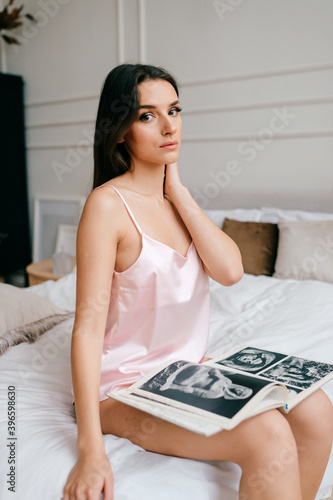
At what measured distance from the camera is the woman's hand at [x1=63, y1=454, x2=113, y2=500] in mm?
777

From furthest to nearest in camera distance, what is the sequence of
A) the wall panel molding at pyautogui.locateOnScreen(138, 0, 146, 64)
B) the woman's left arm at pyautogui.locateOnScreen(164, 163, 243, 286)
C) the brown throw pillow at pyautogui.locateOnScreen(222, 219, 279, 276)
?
the wall panel molding at pyautogui.locateOnScreen(138, 0, 146, 64), the brown throw pillow at pyautogui.locateOnScreen(222, 219, 279, 276), the woman's left arm at pyautogui.locateOnScreen(164, 163, 243, 286)

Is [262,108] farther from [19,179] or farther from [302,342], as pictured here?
[19,179]

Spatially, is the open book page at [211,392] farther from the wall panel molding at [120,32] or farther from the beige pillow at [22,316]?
the wall panel molding at [120,32]

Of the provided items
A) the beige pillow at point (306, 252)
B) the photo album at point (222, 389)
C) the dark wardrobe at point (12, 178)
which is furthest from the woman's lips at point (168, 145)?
the dark wardrobe at point (12, 178)

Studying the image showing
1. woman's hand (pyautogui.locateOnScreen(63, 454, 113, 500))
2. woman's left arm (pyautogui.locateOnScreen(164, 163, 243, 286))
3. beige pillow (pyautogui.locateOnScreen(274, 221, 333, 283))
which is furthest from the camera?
beige pillow (pyautogui.locateOnScreen(274, 221, 333, 283))

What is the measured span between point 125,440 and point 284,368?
0.38 m

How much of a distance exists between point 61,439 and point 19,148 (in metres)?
3.40

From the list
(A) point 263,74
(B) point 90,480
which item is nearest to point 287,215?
(A) point 263,74

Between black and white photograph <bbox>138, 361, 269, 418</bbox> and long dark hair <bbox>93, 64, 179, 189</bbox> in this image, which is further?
long dark hair <bbox>93, 64, 179, 189</bbox>

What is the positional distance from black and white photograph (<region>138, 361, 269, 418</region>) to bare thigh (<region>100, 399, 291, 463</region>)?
49mm

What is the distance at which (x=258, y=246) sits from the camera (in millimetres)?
2451

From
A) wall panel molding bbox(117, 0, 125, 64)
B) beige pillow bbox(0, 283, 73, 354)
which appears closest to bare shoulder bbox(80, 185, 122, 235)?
beige pillow bbox(0, 283, 73, 354)

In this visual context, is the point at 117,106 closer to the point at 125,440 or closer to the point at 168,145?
the point at 168,145

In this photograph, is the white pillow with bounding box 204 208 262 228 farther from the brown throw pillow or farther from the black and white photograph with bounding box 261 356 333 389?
the black and white photograph with bounding box 261 356 333 389
